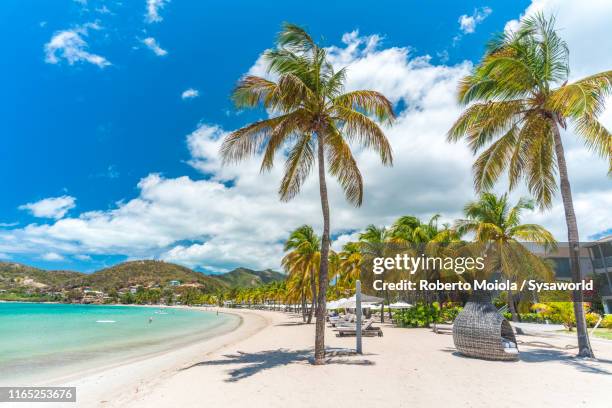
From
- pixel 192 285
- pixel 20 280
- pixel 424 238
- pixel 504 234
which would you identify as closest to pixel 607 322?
pixel 504 234

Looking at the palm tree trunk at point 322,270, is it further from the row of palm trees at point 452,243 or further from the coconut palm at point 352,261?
the coconut palm at point 352,261

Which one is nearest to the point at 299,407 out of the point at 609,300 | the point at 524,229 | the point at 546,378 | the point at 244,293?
the point at 546,378

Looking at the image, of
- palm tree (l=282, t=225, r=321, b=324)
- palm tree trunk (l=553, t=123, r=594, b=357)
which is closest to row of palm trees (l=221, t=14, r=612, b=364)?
palm tree trunk (l=553, t=123, r=594, b=357)

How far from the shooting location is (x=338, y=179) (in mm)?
11789

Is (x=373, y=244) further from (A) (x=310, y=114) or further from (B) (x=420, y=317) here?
(A) (x=310, y=114)

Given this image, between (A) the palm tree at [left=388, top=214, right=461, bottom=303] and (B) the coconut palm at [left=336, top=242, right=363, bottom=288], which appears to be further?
(B) the coconut palm at [left=336, top=242, right=363, bottom=288]

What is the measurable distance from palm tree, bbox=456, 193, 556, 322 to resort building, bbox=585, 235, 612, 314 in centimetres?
1479

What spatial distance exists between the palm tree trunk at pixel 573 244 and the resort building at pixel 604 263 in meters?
27.6

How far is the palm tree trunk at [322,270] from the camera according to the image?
9820mm

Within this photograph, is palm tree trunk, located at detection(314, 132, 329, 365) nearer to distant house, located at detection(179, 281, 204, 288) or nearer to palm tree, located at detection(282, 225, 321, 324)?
palm tree, located at detection(282, 225, 321, 324)

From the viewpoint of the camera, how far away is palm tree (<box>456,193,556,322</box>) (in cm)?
2267

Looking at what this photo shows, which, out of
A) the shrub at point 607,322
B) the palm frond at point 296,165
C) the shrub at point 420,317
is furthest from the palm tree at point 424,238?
the palm frond at point 296,165

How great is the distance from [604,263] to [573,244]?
2886 centimetres

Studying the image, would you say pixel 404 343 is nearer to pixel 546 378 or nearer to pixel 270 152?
pixel 546 378
